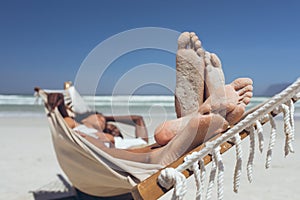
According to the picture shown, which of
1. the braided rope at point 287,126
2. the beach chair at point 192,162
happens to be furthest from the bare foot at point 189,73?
the braided rope at point 287,126

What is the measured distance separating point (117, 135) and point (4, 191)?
3.95 feet

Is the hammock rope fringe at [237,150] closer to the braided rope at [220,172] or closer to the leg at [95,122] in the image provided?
the braided rope at [220,172]

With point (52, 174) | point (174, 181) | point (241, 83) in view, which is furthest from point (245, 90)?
point (52, 174)

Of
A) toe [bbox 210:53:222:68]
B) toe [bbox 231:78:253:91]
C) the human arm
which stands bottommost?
the human arm

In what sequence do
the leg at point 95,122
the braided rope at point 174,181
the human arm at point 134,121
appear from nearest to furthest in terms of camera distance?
the braided rope at point 174,181, the leg at point 95,122, the human arm at point 134,121

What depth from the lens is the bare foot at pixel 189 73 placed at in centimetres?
151

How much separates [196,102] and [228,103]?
19 centimetres

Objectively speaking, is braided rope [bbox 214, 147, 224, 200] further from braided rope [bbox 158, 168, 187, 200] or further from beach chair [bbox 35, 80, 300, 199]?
braided rope [bbox 158, 168, 187, 200]

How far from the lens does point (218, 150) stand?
1.22m

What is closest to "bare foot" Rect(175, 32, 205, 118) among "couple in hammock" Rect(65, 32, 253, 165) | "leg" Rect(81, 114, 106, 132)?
"couple in hammock" Rect(65, 32, 253, 165)

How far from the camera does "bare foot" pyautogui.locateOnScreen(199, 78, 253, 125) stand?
1361 mm

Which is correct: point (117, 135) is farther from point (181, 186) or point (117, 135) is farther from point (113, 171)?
point (181, 186)

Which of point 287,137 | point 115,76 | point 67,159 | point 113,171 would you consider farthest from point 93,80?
point 287,137

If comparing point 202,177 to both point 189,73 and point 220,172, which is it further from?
point 189,73
